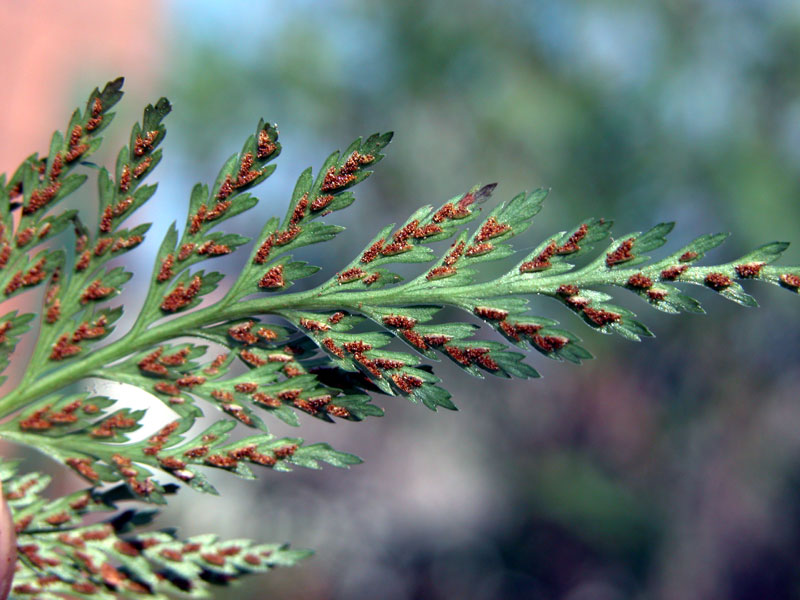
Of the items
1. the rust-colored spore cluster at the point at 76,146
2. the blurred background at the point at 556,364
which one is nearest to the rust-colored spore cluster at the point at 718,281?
the rust-colored spore cluster at the point at 76,146

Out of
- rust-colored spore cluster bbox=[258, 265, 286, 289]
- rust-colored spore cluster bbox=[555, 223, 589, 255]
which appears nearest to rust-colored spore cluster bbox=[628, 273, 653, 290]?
rust-colored spore cluster bbox=[555, 223, 589, 255]

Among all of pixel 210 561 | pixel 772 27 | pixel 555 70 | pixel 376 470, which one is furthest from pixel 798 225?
pixel 210 561

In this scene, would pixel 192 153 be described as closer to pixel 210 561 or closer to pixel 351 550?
pixel 351 550

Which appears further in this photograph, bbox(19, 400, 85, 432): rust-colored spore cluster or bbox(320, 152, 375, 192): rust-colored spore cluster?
bbox(19, 400, 85, 432): rust-colored spore cluster

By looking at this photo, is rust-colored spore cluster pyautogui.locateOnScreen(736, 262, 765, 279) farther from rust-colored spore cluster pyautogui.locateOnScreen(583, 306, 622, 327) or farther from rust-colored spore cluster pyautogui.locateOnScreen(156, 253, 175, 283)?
rust-colored spore cluster pyautogui.locateOnScreen(156, 253, 175, 283)

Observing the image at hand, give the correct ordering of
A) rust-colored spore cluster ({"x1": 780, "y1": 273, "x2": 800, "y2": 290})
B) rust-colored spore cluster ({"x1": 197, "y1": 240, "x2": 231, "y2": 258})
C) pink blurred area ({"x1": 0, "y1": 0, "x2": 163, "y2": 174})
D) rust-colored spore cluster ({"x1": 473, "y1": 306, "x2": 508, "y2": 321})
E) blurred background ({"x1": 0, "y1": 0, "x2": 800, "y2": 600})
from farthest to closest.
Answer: pink blurred area ({"x1": 0, "y1": 0, "x2": 163, "y2": 174}) → blurred background ({"x1": 0, "y1": 0, "x2": 800, "y2": 600}) → rust-colored spore cluster ({"x1": 197, "y1": 240, "x2": 231, "y2": 258}) → rust-colored spore cluster ({"x1": 473, "y1": 306, "x2": 508, "y2": 321}) → rust-colored spore cluster ({"x1": 780, "y1": 273, "x2": 800, "y2": 290})

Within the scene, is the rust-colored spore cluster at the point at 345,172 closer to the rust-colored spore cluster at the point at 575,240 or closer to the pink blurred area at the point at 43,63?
the rust-colored spore cluster at the point at 575,240
